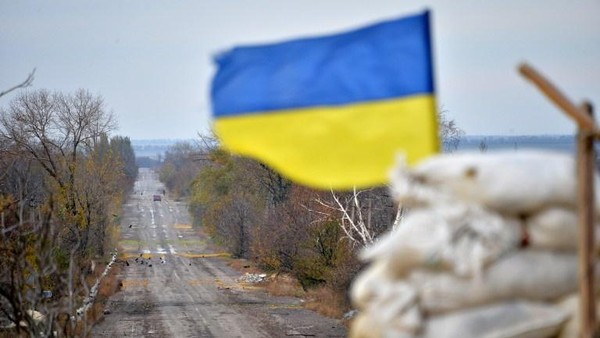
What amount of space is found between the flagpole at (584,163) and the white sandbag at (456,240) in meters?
0.36

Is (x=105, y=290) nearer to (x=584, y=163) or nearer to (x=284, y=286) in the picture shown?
(x=284, y=286)

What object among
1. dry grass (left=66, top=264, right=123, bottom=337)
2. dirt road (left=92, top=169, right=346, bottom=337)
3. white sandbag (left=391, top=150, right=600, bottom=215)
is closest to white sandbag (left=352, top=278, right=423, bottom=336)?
white sandbag (left=391, top=150, right=600, bottom=215)

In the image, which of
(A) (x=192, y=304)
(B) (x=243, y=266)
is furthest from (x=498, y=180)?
(B) (x=243, y=266)

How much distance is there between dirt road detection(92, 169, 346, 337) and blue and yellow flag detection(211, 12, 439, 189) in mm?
24021

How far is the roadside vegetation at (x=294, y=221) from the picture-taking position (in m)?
34.5

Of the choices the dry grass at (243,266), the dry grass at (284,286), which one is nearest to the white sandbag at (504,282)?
the dry grass at (284,286)

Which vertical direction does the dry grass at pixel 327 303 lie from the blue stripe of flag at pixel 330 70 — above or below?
below

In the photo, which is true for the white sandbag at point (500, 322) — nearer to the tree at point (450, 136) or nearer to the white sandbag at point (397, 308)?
the white sandbag at point (397, 308)

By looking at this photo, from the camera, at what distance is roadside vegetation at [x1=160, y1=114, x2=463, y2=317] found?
34.5 metres

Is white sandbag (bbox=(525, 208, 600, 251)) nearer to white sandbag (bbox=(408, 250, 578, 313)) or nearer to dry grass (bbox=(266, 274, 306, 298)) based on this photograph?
white sandbag (bbox=(408, 250, 578, 313))

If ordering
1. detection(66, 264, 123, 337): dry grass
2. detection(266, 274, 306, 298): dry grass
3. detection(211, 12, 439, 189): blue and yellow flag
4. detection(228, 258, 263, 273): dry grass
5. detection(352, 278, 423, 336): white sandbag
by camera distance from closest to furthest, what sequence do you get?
detection(352, 278, 423, 336): white sandbag < detection(211, 12, 439, 189): blue and yellow flag < detection(66, 264, 123, 337): dry grass < detection(266, 274, 306, 298): dry grass < detection(228, 258, 263, 273): dry grass

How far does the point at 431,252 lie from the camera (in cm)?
487

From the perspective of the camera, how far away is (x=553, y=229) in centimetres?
487

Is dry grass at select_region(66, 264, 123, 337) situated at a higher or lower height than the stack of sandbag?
lower
